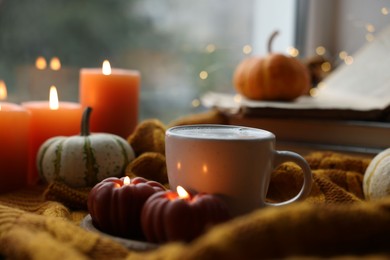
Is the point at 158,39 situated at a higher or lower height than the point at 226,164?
higher

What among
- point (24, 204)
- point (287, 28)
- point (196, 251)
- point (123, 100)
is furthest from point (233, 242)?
point (287, 28)

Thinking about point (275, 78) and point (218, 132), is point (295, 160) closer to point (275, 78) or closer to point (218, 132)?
point (218, 132)

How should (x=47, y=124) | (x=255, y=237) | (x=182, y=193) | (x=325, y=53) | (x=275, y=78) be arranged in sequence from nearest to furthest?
1. (x=255, y=237)
2. (x=182, y=193)
3. (x=47, y=124)
4. (x=275, y=78)
5. (x=325, y=53)

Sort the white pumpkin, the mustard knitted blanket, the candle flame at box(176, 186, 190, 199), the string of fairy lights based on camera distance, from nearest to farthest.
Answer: the mustard knitted blanket
the candle flame at box(176, 186, 190, 199)
the white pumpkin
the string of fairy lights

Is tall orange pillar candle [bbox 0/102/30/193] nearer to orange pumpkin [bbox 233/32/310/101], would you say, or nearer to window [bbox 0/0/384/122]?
window [bbox 0/0/384/122]

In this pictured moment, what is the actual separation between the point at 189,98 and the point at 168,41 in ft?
0.50

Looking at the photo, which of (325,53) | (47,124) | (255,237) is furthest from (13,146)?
(325,53)

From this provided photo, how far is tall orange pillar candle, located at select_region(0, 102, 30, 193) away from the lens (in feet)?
2.07

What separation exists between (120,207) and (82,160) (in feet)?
0.60

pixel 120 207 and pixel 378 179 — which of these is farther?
pixel 378 179

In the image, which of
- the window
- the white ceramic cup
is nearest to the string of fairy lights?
the window

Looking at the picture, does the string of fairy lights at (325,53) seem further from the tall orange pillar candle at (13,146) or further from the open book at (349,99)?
the tall orange pillar candle at (13,146)

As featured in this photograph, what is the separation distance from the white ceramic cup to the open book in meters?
0.34

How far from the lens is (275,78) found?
95 cm
